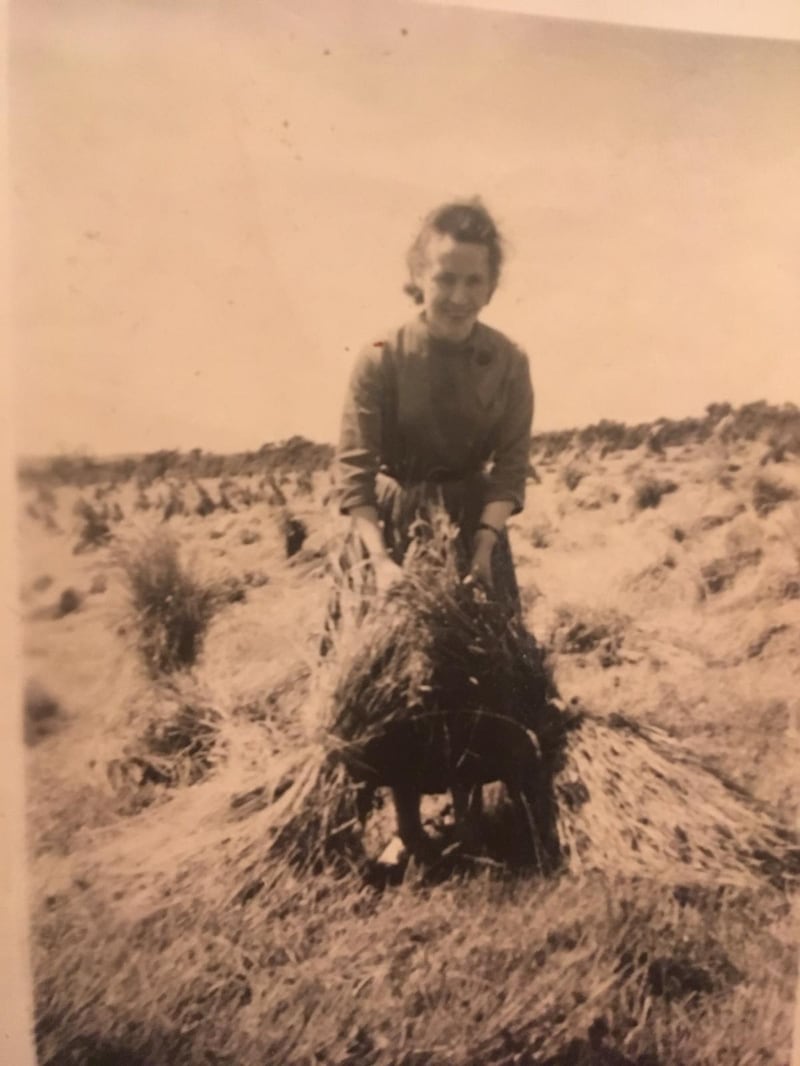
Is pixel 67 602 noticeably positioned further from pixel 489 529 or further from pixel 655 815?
pixel 655 815

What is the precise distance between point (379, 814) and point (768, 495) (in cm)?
42

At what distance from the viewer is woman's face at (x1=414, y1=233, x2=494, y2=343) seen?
30.1 inches

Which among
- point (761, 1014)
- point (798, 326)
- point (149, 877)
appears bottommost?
point (761, 1014)

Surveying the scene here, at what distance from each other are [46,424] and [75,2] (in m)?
0.29

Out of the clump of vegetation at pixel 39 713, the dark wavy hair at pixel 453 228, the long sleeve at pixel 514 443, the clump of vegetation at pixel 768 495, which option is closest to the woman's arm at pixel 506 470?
the long sleeve at pixel 514 443

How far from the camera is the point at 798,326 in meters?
0.84

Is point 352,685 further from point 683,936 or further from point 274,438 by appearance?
point 683,936

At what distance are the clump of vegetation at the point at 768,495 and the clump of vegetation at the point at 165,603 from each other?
0.46m

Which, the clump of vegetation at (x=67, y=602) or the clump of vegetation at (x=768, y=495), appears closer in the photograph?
the clump of vegetation at (x=67, y=602)

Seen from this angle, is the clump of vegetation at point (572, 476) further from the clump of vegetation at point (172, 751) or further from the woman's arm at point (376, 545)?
the clump of vegetation at point (172, 751)

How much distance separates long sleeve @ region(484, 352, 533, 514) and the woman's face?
0.06 meters

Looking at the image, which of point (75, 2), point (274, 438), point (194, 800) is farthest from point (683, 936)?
point (75, 2)

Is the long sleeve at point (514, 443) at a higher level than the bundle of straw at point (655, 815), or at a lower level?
higher

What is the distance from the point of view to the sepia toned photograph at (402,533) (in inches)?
28.4
